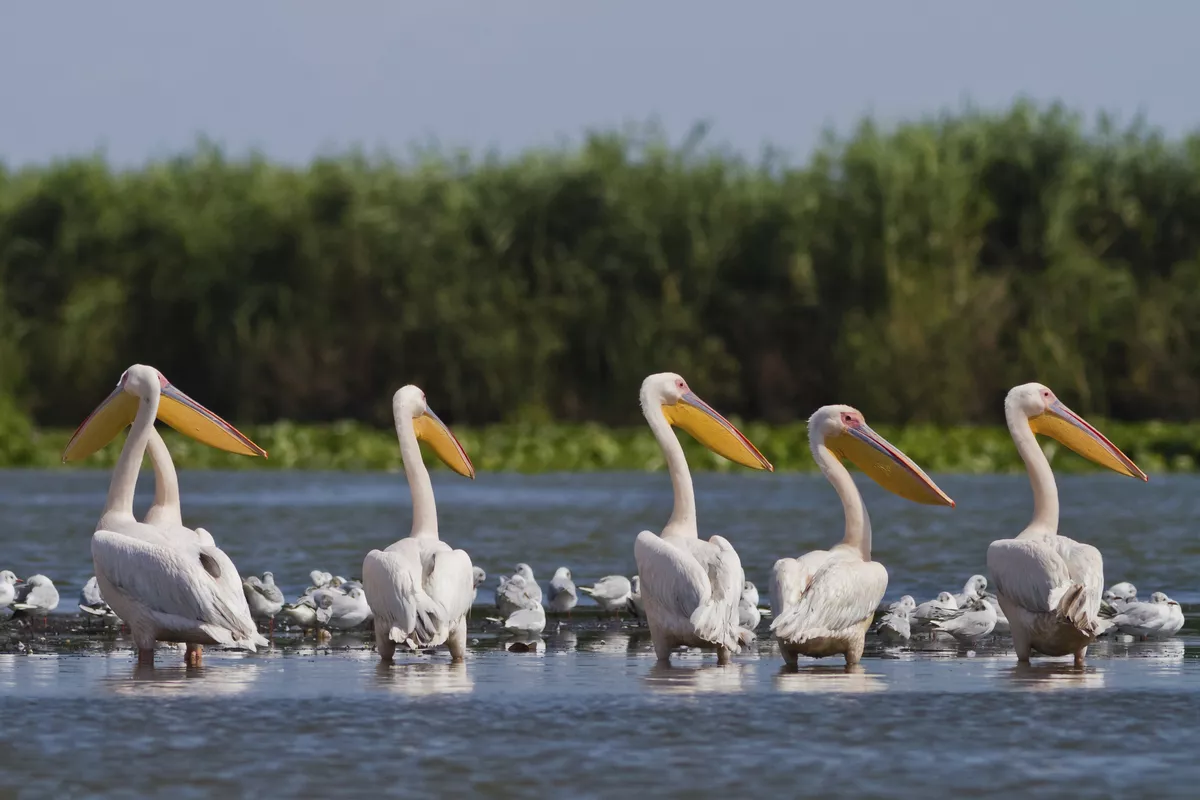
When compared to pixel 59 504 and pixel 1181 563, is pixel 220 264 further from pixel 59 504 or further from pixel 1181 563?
pixel 1181 563

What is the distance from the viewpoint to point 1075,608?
9.83 metres

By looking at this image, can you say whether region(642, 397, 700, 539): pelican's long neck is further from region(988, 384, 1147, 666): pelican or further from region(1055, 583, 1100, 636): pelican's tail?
region(1055, 583, 1100, 636): pelican's tail

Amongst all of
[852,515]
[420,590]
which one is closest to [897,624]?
[852,515]

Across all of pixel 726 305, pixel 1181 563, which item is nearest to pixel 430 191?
pixel 726 305

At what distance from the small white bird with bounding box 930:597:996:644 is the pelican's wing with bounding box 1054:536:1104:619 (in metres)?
1.23

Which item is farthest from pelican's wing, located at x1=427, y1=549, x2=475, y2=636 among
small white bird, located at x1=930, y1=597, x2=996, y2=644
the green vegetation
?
the green vegetation

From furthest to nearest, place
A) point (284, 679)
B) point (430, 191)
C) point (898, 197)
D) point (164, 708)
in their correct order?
point (430, 191)
point (898, 197)
point (284, 679)
point (164, 708)

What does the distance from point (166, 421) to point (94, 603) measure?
1182 millimetres

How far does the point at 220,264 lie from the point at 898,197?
1151 centimetres

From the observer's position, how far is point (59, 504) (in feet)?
74.8

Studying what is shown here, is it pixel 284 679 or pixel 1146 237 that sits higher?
pixel 1146 237

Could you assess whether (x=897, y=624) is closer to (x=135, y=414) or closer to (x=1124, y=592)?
(x=1124, y=592)

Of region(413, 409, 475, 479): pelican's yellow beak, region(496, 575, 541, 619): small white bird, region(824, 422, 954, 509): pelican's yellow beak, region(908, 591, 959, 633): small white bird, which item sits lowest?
region(908, 591, 959, 633): small white bird

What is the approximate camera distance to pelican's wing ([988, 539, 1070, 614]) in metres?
9.90
